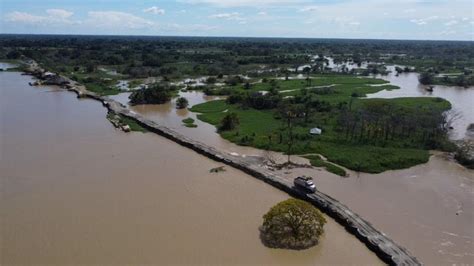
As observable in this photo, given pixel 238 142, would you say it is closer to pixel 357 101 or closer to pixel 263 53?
pixel 357 101

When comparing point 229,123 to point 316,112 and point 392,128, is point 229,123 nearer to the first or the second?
point 316,112

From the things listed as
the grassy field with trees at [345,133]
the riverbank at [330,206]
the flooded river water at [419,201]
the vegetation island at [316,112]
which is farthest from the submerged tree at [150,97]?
the flooded river water at [419,201]

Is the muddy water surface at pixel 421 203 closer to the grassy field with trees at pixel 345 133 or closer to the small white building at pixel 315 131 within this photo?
the grassy field with trees at pixel 345 133

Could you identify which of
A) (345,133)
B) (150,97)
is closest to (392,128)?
(345,133)

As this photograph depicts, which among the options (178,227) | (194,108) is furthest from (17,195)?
(194,108)

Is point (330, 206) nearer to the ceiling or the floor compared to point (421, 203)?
nearer to the ceiling

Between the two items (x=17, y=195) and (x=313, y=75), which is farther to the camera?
(x=313, y=75)
